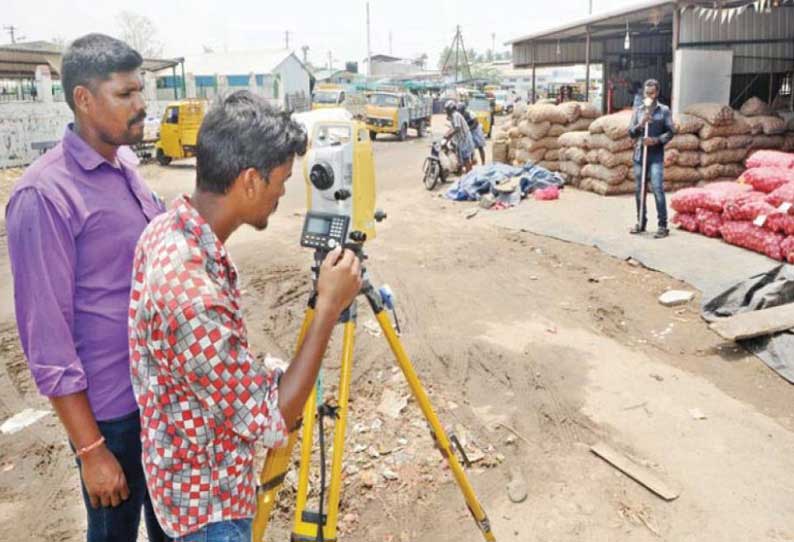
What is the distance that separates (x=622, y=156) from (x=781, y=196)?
395 cm

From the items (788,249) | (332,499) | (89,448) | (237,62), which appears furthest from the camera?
(237,62)

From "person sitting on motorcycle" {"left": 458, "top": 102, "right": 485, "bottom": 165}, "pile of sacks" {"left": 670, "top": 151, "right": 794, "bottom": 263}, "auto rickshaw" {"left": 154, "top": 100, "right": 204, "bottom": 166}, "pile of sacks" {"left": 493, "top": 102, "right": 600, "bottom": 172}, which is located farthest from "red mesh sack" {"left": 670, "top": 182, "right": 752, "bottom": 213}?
"auto rickshaw" {"left": 154, "top": 100, "right": 204, "bottom": 166}

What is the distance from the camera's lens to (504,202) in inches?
399

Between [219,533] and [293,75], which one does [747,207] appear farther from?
[293,75]

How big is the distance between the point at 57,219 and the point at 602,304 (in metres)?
4.91

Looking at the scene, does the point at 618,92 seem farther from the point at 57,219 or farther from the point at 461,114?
the point at 57,219

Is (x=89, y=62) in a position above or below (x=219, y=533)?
above

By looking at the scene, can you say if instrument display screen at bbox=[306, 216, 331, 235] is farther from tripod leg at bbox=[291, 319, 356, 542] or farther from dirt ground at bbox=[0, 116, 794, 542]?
dirt ground at bbox=[0, 116, 794, 542]

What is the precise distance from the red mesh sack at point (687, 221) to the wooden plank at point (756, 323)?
2.88 m

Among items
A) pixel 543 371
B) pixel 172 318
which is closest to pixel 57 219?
pixel 172 318

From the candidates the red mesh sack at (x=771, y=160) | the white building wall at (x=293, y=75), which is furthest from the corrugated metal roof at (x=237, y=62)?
the red mesh sack at (x=771, y=160)

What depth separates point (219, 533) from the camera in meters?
1.38

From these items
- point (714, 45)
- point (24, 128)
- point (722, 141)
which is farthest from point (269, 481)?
point (24, 128)

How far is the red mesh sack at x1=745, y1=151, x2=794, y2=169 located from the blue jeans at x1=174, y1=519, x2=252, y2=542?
7.92 metres
